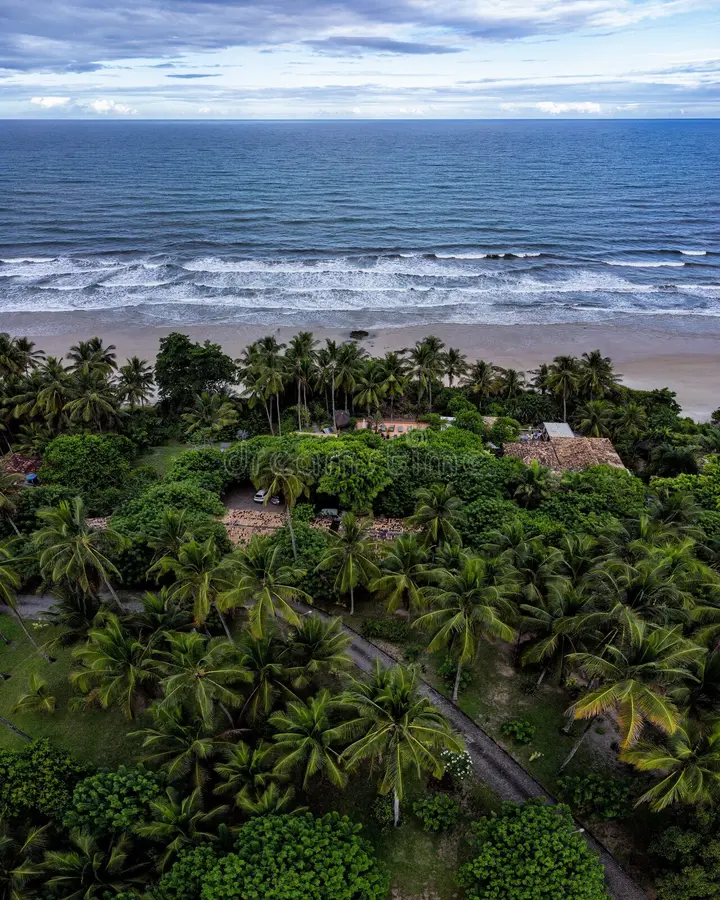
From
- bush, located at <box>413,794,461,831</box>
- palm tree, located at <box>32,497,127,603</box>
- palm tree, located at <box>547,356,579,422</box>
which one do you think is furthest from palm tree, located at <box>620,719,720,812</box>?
palm tree, located at <box>547,356,579,422</box>

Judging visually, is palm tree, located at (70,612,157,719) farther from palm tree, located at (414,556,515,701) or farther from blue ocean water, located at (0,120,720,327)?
blue ocean water, located at (0,120,720,327)

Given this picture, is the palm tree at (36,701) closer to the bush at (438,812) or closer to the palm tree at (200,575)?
the palm tree at (200,575)

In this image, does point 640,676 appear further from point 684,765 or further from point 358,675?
point 358,675

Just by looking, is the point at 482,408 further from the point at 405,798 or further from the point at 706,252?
the point at 706,252

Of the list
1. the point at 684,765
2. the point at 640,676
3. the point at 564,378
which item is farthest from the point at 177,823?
the point at 564,378

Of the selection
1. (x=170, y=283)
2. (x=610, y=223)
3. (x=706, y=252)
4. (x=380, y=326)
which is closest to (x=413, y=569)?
(x=380, y=326)

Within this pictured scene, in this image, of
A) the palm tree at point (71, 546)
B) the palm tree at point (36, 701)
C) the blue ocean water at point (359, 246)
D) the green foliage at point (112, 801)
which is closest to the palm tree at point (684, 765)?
the green foliage at point (112, 801)
